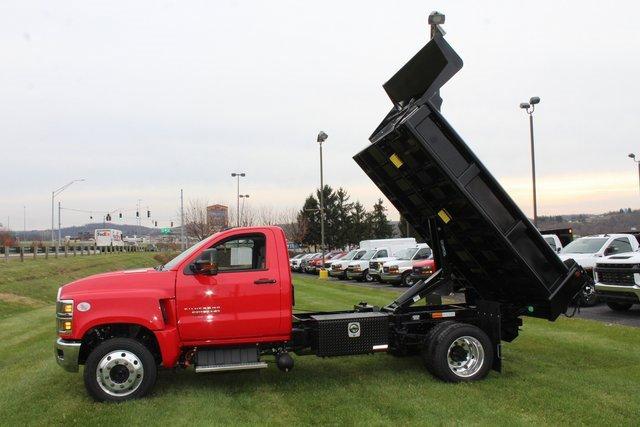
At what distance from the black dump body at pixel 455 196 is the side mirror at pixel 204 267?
2.42 meters

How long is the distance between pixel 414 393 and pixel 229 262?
260 centimetres

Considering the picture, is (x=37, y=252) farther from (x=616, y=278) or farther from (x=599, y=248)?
(x=616, y=278)

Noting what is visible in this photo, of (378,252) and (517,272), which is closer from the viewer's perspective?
(517,272)

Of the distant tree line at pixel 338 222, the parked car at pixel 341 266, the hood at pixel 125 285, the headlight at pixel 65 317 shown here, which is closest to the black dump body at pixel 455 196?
the hood at pixel 125 285

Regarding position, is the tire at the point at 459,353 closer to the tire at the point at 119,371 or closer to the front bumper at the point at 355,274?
the tire at the point at 119,371

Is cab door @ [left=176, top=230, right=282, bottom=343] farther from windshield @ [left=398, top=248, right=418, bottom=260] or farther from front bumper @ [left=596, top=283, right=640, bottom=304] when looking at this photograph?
windshield @ [left=398, top=248, right=418, bottom=260]

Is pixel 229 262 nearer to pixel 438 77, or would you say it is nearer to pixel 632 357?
pixel 438 77

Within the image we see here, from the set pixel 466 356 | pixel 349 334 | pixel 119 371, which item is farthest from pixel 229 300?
pixel 466 356

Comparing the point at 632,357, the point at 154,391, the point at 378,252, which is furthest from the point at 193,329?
the point at 378,252

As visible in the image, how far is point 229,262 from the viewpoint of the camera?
271 inches

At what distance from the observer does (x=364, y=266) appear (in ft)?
96.9

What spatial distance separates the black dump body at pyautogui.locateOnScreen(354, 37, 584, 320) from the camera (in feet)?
21.7

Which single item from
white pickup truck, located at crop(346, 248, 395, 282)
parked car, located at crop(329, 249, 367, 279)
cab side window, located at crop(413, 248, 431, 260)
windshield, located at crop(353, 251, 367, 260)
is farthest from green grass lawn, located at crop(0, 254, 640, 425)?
windshield, located at crop(353, 251, 367, 260)

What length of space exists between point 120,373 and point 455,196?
4263 millimetres
